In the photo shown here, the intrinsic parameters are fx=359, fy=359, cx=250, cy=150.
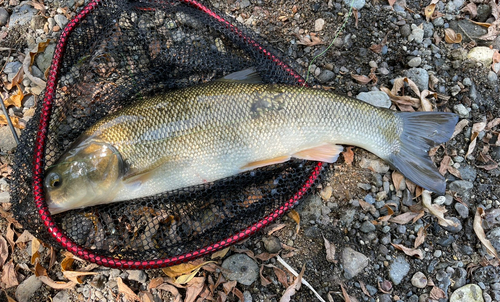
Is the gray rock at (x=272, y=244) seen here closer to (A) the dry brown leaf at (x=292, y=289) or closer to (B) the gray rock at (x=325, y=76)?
(A) the dry brown leaf at (x=292, y=289)

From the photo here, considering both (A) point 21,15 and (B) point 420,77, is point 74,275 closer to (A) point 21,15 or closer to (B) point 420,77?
(A) point 21,15

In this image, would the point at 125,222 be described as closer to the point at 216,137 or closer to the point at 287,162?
the point at 216,137

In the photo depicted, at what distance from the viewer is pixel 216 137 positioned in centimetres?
263

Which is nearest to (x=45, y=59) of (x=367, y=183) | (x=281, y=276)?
(x=281, y=276)

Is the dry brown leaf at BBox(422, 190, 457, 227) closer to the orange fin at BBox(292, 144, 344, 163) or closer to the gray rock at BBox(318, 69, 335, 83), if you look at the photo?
the orange fin at BBox(292, 144, 344, 163)

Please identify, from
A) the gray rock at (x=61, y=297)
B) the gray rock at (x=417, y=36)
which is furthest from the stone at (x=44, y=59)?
the gray rock at (x=417, y=36)

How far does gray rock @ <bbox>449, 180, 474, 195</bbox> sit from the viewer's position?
2977mm

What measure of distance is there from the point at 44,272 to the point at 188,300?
1120 millimetres

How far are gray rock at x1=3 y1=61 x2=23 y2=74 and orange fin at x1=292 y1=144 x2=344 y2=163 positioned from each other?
2.54 meters

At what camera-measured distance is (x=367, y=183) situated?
9.71 ft

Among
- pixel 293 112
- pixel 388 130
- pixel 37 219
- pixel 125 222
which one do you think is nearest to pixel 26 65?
pixel 37 219

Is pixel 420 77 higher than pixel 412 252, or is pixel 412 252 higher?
pixel 420 77

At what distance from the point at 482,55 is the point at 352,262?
2.24m

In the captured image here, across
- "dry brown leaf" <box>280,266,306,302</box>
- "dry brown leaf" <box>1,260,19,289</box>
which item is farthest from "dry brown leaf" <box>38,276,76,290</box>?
"dry brown leaf" <box>280,266,306,302</box>
